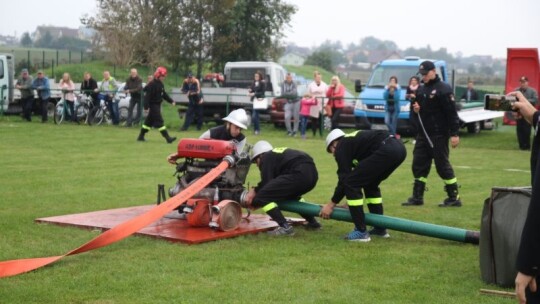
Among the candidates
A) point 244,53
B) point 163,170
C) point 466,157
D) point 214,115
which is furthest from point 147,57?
point 163,170

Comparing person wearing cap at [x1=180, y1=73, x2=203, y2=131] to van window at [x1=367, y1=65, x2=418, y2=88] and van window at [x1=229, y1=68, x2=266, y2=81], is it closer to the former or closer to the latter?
van window at [x1=229, y1=68, x2=266, y2=81]

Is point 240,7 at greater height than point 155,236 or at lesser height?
greater

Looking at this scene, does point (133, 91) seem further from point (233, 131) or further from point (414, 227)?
point (414, 227)

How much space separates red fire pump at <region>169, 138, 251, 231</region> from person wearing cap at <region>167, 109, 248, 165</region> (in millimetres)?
212

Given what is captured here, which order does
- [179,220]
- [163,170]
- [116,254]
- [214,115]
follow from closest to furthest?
[116,254] → [179,220] → [163,170] → [214,115]

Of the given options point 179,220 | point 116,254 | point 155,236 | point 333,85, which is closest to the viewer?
point 116,254

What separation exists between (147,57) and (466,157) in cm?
3176

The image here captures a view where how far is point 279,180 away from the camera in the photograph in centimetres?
1014

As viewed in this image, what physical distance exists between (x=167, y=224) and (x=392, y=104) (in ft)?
52.5

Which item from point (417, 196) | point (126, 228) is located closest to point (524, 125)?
point (417, 196)

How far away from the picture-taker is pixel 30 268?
795 centimetres

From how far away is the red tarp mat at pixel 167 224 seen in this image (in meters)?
9.65

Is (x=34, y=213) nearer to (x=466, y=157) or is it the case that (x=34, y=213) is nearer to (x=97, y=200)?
(x=97, y=200)

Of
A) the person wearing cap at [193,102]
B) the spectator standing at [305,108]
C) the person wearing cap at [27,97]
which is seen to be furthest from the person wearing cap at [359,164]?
the person wearing cap at [27,97]
